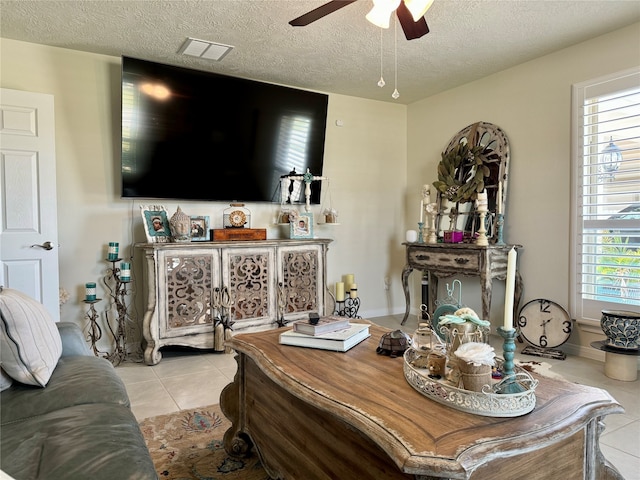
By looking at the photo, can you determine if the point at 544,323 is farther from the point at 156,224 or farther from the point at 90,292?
the point at 90,292

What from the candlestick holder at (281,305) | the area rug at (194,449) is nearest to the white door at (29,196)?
the area rug at (194,449)

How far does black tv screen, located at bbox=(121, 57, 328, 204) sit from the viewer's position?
134 inches

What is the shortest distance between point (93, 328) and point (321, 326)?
2304 millimetres

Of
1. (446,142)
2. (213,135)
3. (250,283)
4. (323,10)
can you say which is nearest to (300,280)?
(250,283)

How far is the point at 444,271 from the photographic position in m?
3.88

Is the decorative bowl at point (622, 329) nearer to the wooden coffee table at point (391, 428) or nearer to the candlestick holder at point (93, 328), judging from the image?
the wooden coffee table at point (391, 428)

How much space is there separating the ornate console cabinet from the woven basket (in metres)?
2.66

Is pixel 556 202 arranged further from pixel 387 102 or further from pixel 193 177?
pixel 193 177

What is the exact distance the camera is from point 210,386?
2.80m

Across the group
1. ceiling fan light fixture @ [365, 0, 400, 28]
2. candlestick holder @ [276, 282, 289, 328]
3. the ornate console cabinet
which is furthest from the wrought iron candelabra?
ceiling fan light fixture @ [365, 0, 400, 28]

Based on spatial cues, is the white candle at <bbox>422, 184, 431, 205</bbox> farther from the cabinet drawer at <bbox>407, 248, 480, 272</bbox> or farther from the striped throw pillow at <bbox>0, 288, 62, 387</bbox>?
the striped throw pillow at <bbox>0, 288, 62, 387</bbox>

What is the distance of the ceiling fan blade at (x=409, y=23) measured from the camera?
83.3 inches

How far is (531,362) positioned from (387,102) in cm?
309

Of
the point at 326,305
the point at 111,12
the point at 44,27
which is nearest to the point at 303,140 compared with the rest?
the point at 326,305
